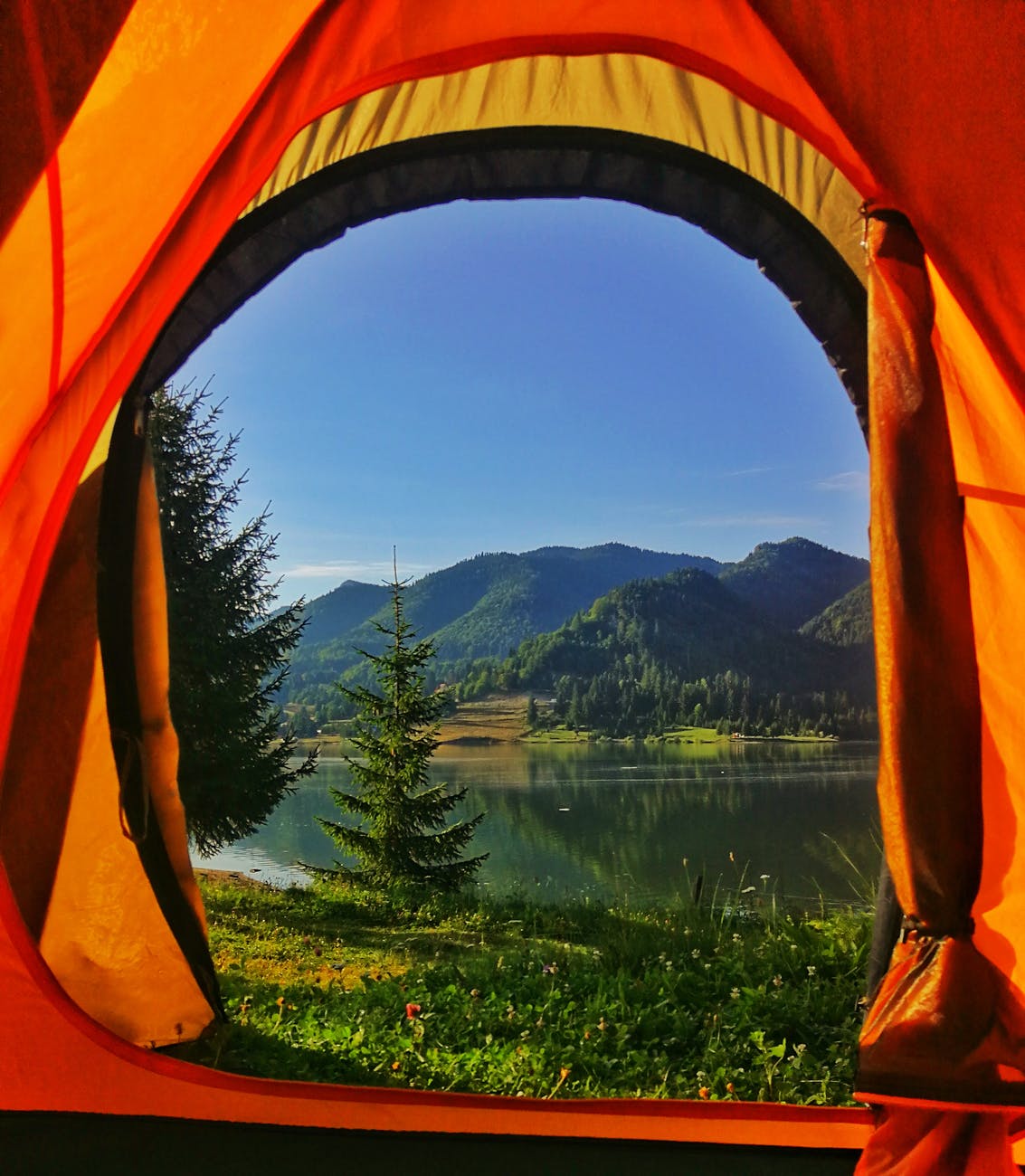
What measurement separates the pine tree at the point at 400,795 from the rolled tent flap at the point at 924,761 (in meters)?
5.87

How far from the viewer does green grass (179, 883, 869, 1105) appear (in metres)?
2.16

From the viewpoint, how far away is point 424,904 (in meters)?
5.84

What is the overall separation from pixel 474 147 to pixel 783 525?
71.0 meters

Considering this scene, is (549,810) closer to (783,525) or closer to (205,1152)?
(205,1152)

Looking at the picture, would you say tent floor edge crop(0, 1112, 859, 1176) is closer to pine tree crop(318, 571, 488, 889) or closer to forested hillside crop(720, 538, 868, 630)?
pine tree crop(318, 571, 488, 889)

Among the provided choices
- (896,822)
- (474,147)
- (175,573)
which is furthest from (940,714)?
(175,573)

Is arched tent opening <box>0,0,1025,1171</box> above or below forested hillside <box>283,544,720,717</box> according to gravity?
below

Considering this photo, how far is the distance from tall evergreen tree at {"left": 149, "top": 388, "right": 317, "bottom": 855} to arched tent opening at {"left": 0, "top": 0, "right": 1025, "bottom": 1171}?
19.9 ft

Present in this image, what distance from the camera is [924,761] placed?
49.4 inches

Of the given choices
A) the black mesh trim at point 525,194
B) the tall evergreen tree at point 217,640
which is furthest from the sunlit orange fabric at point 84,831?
the tall evergreen tree at point 217,640

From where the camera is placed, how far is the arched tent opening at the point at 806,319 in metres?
1.25

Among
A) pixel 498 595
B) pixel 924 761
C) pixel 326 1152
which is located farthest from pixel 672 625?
pixel 924 761

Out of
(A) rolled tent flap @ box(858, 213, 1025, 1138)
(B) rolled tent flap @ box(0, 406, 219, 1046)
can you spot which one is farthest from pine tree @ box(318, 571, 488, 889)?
(A) rolled tent flap @ box(858, 213, 1025, 1138)

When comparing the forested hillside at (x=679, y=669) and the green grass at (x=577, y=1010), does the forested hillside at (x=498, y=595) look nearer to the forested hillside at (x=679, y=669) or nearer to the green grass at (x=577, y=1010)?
the forested hillside at (x=679, y=669)
